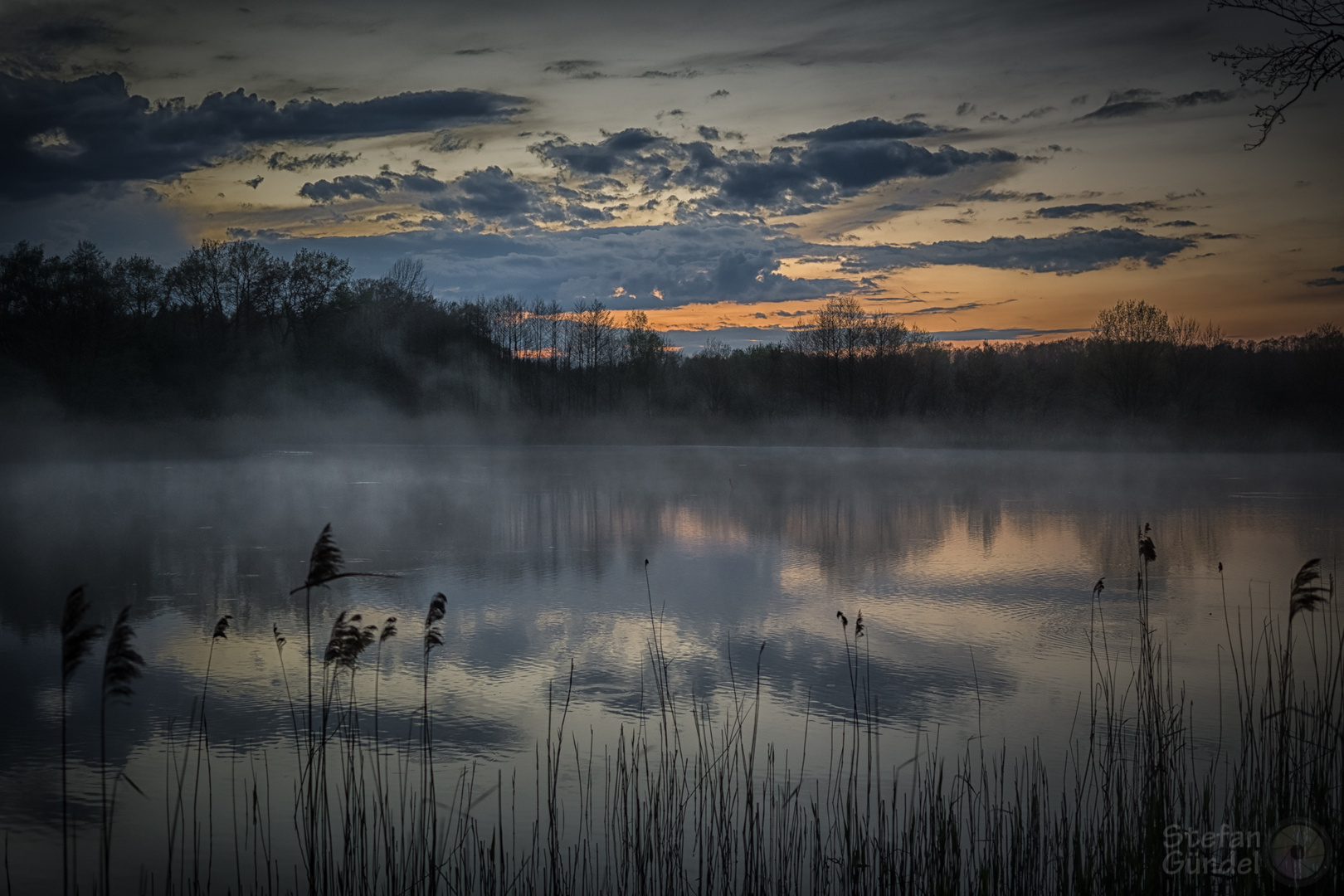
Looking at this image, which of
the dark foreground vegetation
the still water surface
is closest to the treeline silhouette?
the still water surface

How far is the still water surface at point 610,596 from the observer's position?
6477mm

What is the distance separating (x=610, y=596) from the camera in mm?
11070

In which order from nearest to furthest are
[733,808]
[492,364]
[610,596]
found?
[733,808] → [610,596] → [492,364]

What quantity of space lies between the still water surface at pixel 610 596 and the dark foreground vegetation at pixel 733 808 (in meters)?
0.29

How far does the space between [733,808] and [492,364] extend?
198 ft

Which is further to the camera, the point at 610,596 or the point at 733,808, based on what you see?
the point at 610,596

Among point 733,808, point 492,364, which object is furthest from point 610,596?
point 492,364

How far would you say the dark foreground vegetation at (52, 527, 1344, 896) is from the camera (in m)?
3.77

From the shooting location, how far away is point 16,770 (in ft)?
18.5

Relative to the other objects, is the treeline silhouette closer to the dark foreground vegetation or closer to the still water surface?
the still water surface

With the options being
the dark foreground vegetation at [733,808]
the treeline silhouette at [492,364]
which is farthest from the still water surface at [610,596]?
the treeline silhouette at [492,364]

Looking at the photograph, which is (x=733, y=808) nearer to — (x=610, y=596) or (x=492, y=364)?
(x=610, y=596)

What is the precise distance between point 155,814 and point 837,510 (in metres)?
16.0

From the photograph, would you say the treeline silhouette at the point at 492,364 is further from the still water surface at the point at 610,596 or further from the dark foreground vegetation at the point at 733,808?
the dark foreground vegetation at the point at 733,808
